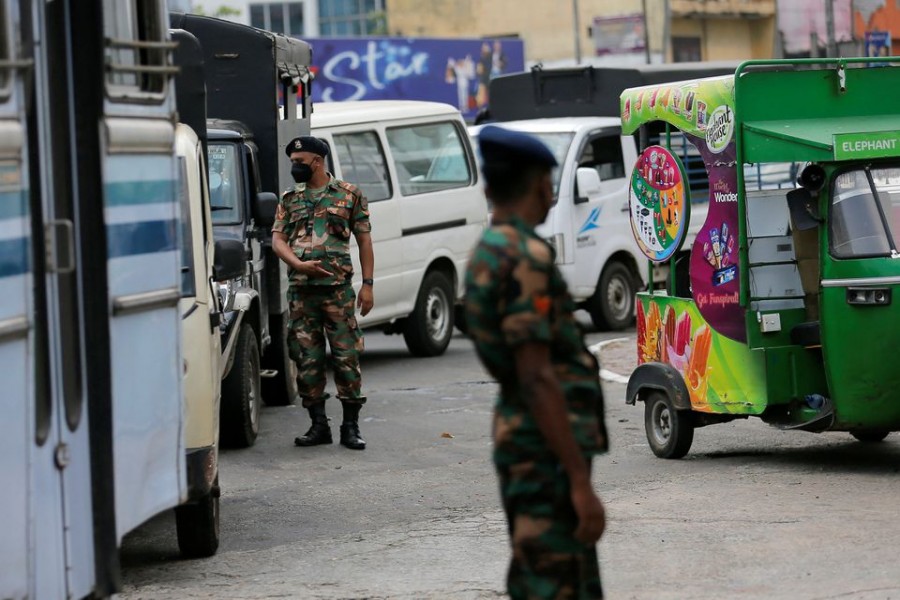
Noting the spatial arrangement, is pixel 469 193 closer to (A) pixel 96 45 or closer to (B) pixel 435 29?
(A) pixel 96 45

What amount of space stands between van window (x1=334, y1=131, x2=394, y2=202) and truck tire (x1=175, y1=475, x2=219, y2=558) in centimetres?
704

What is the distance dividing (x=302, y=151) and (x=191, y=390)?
10.9ft

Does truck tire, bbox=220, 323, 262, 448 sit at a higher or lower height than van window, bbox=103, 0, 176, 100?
lower

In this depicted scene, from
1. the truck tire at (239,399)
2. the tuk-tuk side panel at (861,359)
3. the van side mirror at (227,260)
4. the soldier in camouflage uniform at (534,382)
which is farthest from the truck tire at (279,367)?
the soldier in camouflage uniform at (534,382)

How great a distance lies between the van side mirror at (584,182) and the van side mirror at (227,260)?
29.4 ft

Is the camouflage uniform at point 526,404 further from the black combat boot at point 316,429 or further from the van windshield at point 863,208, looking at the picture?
the black combat boot at point 316,429

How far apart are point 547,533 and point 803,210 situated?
16.1 feet

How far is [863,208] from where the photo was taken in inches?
338

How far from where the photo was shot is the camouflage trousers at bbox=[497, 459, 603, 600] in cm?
418

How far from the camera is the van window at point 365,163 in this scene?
46.2ft

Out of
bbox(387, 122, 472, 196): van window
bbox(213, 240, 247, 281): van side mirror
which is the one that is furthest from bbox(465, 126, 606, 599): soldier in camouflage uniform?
bbox(387, 122, 472, 196): van window

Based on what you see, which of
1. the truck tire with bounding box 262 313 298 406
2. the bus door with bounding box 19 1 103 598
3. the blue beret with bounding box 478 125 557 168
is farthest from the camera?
the truck tire with bounding box 262 313 298 406

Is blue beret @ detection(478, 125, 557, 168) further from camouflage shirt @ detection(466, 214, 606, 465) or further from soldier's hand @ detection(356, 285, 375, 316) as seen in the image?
soldier's hand @ detection(356, 285, 375, 316)

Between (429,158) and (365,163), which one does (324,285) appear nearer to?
(365,163)
